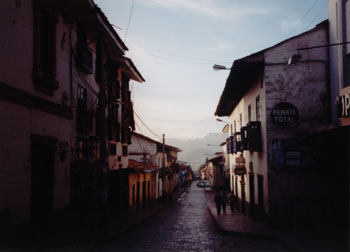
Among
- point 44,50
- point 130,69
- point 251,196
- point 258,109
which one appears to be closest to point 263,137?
point 258,109

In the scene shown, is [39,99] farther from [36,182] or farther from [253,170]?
[253,170]

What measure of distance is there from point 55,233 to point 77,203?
2.55 meters

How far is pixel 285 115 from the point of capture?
15930mm

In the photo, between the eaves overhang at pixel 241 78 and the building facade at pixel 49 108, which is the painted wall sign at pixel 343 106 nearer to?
the eaves overhang at pixel 241 78

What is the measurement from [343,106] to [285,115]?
477cm

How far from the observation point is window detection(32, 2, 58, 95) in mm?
10602

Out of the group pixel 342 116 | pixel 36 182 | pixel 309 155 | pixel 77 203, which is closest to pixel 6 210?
pixel 36 182

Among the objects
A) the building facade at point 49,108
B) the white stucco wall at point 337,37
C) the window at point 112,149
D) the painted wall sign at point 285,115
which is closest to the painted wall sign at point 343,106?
the white stucco wall at point 337,37

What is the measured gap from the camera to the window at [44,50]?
10602 millimetres

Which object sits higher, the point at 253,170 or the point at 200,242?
the point at 253,170

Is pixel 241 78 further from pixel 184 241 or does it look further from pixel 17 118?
pixel 17 118

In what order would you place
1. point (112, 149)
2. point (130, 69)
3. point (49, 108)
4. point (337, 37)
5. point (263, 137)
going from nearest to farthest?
point (49, 108) < point (337, 37) < point (263, 137) < point (112, 149) < point (130, 69)

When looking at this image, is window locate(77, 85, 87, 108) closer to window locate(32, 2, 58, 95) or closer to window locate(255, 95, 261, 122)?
window locate(32, 2, 58, 95)

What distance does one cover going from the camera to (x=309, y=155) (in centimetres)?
1571
